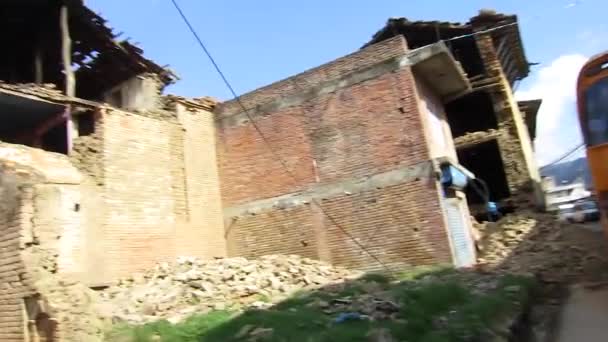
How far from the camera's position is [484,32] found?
580 inches

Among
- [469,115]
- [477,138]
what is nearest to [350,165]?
[477,138]

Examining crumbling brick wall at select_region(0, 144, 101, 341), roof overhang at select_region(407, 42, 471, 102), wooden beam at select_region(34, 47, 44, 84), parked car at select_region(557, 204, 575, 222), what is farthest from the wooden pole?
parked car at select_region(557, 204, 575, 222)

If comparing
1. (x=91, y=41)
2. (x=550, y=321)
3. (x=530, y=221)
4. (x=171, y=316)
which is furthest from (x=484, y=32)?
(x=171, y=316)

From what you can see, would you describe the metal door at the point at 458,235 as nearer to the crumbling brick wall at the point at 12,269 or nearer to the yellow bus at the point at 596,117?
the yellow bus at the point at 596,117

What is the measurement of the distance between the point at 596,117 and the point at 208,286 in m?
7.29

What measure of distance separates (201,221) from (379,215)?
473 cm

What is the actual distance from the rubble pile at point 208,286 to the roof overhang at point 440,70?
5.26 metres

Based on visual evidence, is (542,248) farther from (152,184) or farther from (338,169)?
(152,184)

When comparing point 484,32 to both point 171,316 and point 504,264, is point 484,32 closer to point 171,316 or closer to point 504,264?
point 504,264

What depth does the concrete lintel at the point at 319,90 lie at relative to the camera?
11719 mm

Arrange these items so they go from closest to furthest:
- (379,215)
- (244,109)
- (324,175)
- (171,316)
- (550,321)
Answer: (550,321) < (171,316) < (379,215) < (324,175) < (244,109)

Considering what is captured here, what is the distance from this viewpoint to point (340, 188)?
11938mm

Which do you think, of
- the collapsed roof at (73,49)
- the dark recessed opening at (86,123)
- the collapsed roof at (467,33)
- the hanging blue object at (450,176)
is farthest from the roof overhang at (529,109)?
the dark recessed opening at (86,123)

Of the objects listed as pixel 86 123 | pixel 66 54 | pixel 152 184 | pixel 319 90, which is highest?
pixel 66 54
